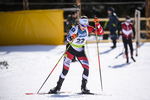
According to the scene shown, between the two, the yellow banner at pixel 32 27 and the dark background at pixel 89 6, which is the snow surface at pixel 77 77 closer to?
the yellow banner at pixel 32 27

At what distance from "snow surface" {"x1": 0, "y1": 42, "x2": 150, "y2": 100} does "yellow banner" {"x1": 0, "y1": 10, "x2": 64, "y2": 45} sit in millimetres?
3047

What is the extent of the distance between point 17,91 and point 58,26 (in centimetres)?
910

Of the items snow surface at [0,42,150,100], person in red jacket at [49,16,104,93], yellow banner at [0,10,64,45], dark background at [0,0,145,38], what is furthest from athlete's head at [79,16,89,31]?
dark background at [0,0,145,38]

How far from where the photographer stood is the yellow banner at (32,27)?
14.8 m

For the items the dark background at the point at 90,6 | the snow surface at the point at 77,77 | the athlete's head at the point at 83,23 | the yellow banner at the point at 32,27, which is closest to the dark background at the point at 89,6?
the dark background at the point at 90,6

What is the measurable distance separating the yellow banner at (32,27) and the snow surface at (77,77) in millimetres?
3047

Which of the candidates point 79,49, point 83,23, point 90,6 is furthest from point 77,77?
point 90,6

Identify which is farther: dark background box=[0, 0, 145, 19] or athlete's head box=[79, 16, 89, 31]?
dark background box=[0, 0, 145, 19]

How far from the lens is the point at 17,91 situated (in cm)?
611

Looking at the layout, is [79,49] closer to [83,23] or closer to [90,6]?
[83,23]

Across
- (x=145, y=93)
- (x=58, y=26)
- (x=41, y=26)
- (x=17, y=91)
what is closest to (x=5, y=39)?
(x=41, y=26)

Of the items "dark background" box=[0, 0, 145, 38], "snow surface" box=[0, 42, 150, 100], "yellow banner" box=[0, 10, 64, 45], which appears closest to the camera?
"snow surface" box=[0, 42, 150, 100]

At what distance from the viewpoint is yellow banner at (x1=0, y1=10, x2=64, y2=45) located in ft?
48.6

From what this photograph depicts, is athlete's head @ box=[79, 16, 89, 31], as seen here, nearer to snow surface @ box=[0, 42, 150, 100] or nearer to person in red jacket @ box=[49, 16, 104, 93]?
person in red jacket @ box=[49, 16, 104, 93]
